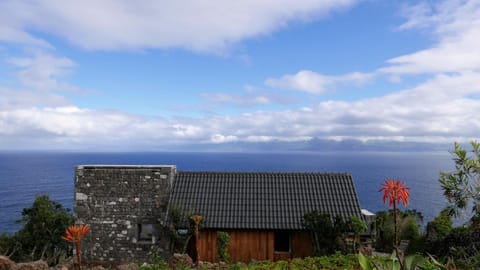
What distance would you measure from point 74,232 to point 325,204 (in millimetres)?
14003

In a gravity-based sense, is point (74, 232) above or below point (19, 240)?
above

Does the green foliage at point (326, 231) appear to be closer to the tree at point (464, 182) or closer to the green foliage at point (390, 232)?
the tree at point (464, 182)

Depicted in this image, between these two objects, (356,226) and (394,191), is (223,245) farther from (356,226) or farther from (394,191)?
(394,191)

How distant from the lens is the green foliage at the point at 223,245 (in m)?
15.5

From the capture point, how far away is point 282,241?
16.6 meters

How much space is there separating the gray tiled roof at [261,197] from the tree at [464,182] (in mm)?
4946

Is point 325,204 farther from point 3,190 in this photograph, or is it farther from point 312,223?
point 3,190

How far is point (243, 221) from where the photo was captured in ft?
52.7

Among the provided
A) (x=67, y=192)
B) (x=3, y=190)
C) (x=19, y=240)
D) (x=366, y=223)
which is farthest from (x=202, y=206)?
(x=3, y=190)

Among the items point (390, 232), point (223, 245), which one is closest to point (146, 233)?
point (223, 245)

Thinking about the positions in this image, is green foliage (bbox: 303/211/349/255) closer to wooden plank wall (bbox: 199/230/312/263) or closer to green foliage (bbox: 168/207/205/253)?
wooden plank wall (bbox: 199/230/312/263)

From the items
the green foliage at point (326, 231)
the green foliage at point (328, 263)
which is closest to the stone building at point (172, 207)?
the green foliage at point (326, 231)

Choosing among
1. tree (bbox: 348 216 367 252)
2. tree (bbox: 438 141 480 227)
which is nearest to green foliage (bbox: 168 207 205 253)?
tree (bbox: 348 216 367 252)

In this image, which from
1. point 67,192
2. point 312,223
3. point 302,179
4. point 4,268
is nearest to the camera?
point 4,268
